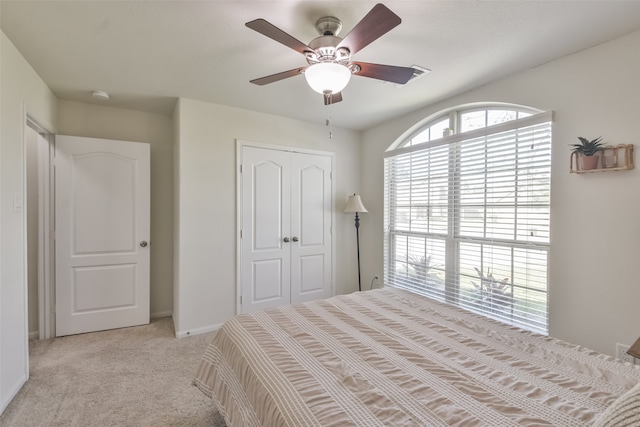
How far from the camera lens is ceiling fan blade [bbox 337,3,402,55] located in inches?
49.9

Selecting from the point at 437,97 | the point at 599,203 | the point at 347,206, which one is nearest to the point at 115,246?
the point at 347,206

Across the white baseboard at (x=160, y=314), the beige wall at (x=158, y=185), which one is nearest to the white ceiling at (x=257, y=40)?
the beige wall at (x=158, y=185)

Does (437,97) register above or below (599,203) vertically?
above

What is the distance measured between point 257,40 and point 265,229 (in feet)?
6.63

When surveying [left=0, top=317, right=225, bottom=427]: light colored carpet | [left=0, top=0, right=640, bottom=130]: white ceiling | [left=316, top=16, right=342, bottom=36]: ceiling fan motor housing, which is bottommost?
[left=0, top=317, right=225, bottom=427]: light colored carpet

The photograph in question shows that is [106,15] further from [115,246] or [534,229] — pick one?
[534,229]

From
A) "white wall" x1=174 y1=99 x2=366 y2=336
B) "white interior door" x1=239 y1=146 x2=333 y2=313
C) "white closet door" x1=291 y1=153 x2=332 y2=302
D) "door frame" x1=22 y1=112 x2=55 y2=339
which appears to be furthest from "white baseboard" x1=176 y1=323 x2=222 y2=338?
"door frame" x1=22 y1=112 x2=55 y2=339

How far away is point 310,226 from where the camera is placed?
3.75 m

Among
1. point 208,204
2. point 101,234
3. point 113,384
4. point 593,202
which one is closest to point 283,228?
point 208,204

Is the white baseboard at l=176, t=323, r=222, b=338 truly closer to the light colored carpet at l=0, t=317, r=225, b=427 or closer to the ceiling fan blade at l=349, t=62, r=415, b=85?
the light colored carpet at l=0, t=317, r=225, b=427

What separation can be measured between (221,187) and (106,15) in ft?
5.67

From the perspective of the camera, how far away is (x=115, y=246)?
3.17 meters

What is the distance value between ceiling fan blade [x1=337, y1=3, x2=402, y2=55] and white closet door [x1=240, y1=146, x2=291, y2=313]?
2019 mm

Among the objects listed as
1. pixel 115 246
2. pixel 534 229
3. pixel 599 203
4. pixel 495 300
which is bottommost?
pixel 495 300
